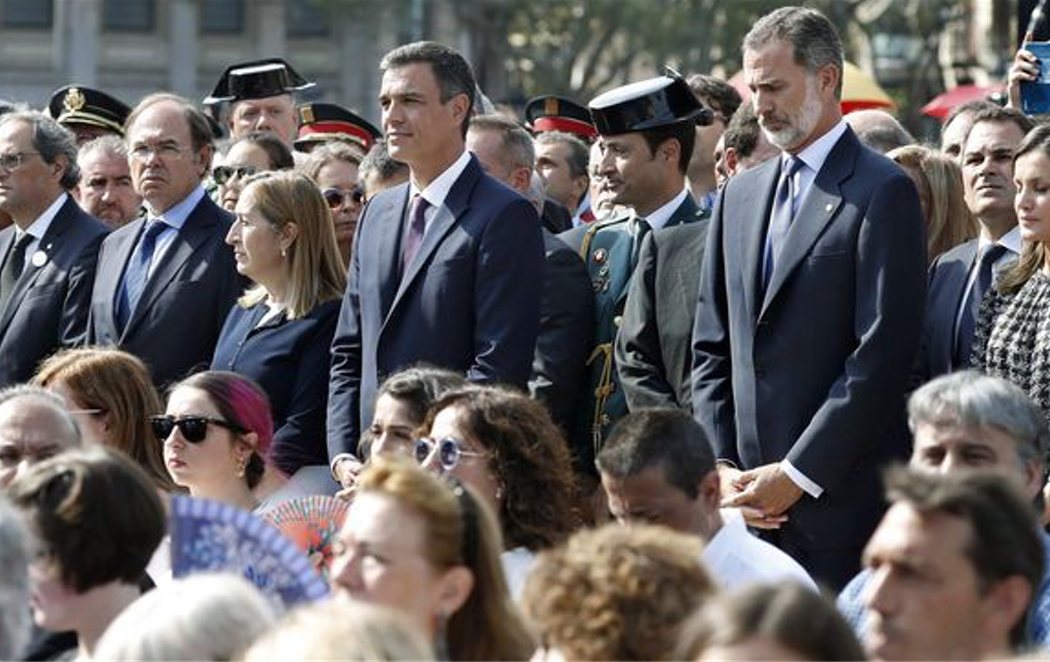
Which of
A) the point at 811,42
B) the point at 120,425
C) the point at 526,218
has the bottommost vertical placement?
the point at 120,425

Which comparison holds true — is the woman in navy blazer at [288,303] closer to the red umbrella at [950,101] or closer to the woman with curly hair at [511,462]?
the woman with curly hair at [511,462]

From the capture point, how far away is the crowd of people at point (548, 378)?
530 centimetres

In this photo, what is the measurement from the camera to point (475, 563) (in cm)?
596

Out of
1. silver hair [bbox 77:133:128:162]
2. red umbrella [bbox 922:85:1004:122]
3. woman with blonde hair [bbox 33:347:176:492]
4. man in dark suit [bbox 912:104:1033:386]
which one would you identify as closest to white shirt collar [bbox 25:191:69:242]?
silver hair [bbox 77:133:128:162]

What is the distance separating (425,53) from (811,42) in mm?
1482

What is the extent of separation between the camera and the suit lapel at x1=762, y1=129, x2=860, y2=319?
26.7ft

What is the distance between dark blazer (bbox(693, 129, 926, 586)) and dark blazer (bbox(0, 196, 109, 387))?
3.34 meters

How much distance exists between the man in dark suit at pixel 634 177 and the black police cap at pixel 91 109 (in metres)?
4.13

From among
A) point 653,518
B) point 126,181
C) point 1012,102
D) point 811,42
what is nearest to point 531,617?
point 653,518

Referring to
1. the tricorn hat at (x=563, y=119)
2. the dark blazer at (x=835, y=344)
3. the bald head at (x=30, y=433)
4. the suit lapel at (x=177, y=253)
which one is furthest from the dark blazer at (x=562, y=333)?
the tricorn hat at (x=563, y=119)

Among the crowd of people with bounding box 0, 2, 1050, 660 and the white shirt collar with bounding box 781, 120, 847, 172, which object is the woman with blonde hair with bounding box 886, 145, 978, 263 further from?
the white shirt collar with bounding box 781, 120, 847, 172

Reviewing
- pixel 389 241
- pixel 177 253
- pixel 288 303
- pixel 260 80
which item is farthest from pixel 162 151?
pixel 260 80

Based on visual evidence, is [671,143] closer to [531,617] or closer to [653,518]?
[653,518]

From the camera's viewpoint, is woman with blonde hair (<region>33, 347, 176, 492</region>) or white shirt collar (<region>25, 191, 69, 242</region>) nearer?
woman with blonde hair (<region>33, 347, 176, 492</region>)
